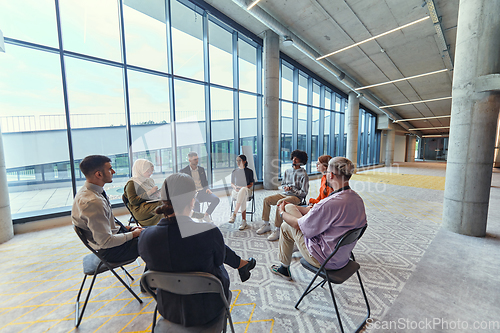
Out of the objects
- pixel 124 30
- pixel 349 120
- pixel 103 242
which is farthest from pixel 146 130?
pixel 349 120

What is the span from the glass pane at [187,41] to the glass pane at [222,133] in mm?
767

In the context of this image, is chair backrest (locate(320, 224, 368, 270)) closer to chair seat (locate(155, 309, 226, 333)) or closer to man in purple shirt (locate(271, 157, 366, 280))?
man in purple shirt (locate(271, 157, 366, 280))

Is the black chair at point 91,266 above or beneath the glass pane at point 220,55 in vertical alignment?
→ beneath

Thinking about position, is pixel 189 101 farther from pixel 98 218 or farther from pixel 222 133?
pixel 98 218

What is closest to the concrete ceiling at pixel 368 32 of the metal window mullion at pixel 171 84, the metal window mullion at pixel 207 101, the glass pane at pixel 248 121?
the metal window mullion at pixel 207 101

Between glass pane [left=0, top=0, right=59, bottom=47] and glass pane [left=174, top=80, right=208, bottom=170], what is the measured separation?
92.2 inches

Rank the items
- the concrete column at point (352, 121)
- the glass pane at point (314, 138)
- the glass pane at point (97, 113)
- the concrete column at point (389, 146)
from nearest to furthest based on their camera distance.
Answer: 1. the glass pane at point (97, 113)
2. the glass pane at point (314, 138)
3. the concrete column at point (352, 121)
4. the concrete column at point (389, 146)

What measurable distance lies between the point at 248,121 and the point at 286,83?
2728 millimetres

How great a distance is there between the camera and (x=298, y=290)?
203 cm

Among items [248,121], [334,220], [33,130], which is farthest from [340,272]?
[248,121]

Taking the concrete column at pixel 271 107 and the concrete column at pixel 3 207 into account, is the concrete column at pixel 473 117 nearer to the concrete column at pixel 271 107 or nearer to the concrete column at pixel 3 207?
the concrete column at pixel 271 107

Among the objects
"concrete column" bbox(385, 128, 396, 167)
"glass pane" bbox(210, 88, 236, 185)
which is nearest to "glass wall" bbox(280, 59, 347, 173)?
"glass pane" bbox(210, 88, 236, 185)

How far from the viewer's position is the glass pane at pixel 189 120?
17.2 feet

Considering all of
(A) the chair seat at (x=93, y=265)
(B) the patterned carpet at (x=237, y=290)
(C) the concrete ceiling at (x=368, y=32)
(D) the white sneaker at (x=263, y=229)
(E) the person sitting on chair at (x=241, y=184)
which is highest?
(C) the concrete ceiling at (x=368, y=32)
